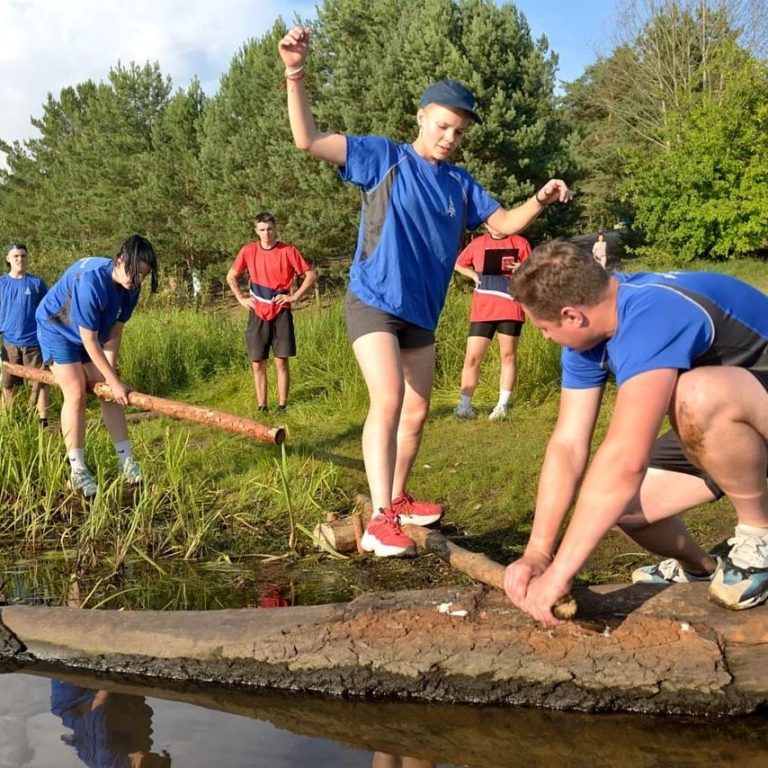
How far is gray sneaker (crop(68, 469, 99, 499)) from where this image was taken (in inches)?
222

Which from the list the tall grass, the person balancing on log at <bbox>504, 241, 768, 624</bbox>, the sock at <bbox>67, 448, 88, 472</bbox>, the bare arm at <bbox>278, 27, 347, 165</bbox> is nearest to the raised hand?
the bare arm at <bbox>278, 27, 347, 165</bbox>

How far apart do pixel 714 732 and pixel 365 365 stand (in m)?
2.09

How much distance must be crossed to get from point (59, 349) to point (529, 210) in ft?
11.2

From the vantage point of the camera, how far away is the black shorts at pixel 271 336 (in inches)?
358

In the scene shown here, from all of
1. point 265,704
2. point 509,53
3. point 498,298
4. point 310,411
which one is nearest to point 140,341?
point 310,411

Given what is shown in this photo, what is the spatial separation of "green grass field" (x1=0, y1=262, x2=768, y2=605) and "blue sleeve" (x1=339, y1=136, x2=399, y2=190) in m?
1.78

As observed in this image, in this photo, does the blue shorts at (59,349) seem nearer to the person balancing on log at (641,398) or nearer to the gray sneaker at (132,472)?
the gray sneaker at (132,472)

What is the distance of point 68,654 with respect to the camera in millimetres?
3512

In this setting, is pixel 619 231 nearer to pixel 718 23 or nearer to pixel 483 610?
pixel 718 23

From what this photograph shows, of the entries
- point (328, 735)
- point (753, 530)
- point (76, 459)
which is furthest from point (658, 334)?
point (76, 459)

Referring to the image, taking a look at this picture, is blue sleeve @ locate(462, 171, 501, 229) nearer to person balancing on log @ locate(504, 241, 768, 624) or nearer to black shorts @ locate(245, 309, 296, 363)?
person balancing on log @ locate(504, 241, 768, 624)

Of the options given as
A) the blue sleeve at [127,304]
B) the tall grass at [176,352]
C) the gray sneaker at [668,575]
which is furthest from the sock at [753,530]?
the tall grass at [176,352]

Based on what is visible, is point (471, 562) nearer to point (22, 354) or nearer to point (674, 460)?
point (674, 460)

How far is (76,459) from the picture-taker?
589 centimetres
